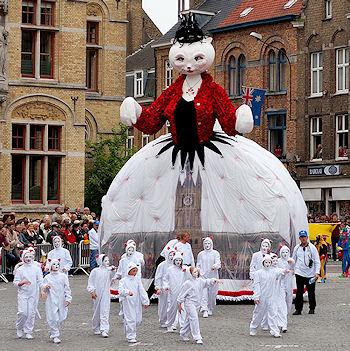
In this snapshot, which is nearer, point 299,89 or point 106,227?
point 106,227

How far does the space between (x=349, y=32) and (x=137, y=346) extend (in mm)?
35324

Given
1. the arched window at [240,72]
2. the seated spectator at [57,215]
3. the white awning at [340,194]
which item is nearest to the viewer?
the seated spectator at [57,215]

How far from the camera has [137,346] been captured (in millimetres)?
19344

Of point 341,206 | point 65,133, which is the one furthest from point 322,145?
point 65,133

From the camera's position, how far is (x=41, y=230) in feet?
116

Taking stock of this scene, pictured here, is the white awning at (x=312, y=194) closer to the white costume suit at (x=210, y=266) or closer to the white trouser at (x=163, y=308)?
the white costume suit at (x=210, y=266)

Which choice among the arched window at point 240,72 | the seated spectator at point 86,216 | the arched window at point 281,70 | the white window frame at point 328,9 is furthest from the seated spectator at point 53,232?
the arched window at point 240,72

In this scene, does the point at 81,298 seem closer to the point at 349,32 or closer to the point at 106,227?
the point at 106,227

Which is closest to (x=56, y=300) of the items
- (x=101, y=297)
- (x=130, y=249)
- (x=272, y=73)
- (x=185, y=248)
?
(x=101, y=297)

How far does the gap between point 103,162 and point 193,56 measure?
20.9 metres

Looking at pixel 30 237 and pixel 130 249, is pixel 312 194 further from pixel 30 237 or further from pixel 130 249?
pixel 130 249

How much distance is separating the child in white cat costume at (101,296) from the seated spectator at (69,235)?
13729 millimetres

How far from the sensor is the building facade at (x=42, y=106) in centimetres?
4078

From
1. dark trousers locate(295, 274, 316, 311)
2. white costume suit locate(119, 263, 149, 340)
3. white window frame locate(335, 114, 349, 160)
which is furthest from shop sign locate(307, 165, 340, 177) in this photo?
white costume suit locate(119, 263, 149, 340)
